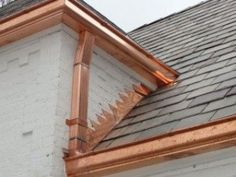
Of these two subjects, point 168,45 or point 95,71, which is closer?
point 95,71

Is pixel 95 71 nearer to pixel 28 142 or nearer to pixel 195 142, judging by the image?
pixel 28 142

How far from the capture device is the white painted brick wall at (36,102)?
5.39 m

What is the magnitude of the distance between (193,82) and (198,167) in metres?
1.56

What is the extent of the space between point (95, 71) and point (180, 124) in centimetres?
145

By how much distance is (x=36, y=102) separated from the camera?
573 cm

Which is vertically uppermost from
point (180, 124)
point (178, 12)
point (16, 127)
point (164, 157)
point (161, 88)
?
point (178, 12)

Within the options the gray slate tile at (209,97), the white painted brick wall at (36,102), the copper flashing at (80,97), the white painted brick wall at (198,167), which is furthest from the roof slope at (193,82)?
the white painted brick wall at (36,102)

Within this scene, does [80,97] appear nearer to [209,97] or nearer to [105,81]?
[105,81]

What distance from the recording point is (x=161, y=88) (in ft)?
21.5

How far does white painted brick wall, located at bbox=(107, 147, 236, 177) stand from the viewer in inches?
174

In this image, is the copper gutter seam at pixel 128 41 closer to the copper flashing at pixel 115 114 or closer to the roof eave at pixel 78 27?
the roof eave at pixel 78 27

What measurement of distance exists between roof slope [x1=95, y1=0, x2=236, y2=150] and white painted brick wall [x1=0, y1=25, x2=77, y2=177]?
0.49 m

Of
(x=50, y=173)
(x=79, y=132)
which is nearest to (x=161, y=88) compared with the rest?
(x=79, y=132)

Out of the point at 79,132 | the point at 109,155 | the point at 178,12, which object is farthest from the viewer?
the point at 178,12
